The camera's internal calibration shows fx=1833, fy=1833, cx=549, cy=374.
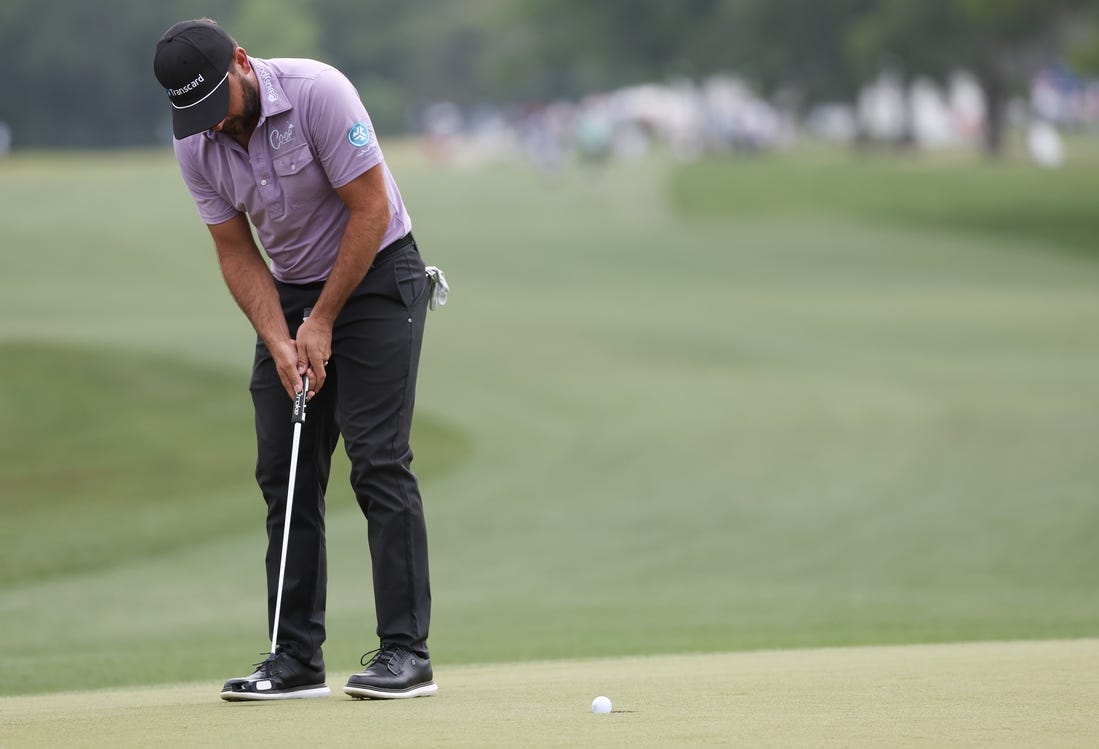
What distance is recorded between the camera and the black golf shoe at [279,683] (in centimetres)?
552

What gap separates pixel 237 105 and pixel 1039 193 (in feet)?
149

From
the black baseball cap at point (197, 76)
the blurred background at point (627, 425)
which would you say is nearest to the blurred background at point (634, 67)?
the blurred background at point (627, 425)

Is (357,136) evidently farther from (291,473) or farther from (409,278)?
(291,473)

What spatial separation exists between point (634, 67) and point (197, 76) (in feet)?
309

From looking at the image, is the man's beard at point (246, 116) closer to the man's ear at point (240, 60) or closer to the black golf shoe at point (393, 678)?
the man's ear at point (240, 60)

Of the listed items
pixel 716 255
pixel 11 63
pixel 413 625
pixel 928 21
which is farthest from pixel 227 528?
Answer: pixel 11 63

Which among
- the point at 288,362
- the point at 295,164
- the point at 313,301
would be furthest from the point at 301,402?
the point at 295,164

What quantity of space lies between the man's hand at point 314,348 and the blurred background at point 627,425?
2.12m

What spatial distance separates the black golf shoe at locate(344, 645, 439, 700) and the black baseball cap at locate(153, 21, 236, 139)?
1.68 meters

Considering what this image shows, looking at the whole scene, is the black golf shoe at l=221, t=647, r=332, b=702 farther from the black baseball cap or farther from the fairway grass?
the black baseball cap

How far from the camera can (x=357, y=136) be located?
214 inches

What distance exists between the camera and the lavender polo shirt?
17.9 ft

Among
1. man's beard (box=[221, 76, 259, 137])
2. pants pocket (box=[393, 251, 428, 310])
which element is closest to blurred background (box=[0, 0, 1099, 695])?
pants pocket (box=[393, 251, 428, 310])

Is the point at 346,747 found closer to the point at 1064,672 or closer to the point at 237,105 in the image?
the point at 237,105
